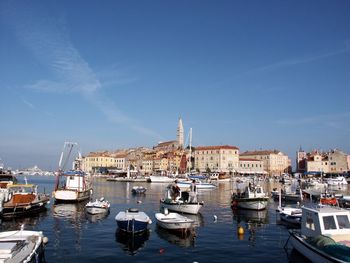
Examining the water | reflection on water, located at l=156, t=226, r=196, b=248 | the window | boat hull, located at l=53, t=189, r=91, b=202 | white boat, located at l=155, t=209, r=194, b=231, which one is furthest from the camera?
boat hull, located at l=53, t=189, r=91, b=202

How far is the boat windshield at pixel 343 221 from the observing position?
2331 cm

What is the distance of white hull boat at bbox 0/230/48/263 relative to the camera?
61.8ft

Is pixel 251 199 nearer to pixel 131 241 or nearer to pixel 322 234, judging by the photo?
pixel 131 241

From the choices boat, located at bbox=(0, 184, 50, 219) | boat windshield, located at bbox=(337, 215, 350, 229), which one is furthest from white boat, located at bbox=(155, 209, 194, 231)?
boat, located at bbox=(0, 184, 50, 219)

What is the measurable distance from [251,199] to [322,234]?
26.0m

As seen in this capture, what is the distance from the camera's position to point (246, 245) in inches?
1160

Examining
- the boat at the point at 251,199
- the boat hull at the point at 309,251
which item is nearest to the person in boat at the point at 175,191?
the boat at the point at 251,199

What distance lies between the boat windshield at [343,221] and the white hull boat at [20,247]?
18.8m

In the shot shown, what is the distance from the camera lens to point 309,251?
22297mm

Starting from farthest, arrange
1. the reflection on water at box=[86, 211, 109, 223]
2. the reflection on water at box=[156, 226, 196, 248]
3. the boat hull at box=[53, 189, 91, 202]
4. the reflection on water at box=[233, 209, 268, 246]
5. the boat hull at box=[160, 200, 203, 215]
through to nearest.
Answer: the boat hull at box=[53, 189, 91, 202] < the boat hull at box=[160, 200, 203, 215] < the reflection on water at box=[86, 211, 109, 223] < the reflection on water at box=[233, 209, 268, 246] < the reflection on water at box=[156, 226, 196, 248]

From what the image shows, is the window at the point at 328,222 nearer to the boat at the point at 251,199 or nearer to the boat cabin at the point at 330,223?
the boat cabin at the point at 330,223

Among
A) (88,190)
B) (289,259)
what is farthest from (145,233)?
(88,190)

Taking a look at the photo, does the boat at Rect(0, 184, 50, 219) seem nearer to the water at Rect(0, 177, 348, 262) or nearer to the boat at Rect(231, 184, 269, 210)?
the water at Rect(0, 177, 348, 262)

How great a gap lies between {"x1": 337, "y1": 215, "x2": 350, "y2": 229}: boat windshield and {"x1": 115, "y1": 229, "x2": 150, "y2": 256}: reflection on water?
1403cm
